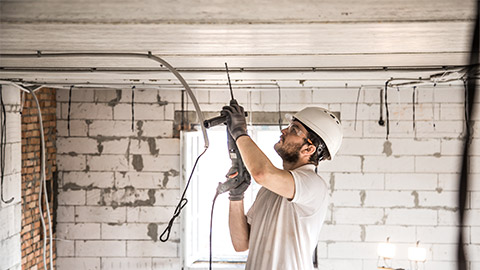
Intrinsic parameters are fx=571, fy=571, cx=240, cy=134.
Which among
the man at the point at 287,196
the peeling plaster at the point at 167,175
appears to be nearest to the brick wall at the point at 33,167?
the peeling plaster at the point at 167,175

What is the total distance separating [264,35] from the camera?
206 cm

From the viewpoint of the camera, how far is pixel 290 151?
2.85m

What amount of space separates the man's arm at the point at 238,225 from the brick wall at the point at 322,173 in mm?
2857

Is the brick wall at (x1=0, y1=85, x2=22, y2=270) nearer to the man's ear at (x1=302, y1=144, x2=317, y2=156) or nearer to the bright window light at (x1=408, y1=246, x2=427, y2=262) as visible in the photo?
the man's ear at (x1=302, y1=144, x2=317, y2=156)

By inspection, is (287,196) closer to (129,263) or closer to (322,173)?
(322,173)

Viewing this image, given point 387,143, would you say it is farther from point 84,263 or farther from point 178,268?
point 84,263

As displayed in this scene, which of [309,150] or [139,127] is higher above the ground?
[139,127]

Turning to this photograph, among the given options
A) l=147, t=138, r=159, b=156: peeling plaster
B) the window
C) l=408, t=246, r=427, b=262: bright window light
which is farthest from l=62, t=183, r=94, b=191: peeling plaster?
l=408, t=246, r=427, b=262: bright window light

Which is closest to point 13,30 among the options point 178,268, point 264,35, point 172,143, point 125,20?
point 125,20

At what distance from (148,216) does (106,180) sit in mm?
570

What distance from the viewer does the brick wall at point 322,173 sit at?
18.7 feet

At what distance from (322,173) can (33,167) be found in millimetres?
2798

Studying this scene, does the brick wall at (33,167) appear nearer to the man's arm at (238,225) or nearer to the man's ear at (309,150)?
the man's arm at (238,225)

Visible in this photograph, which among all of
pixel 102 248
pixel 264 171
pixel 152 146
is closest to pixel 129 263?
pixel 102 248
